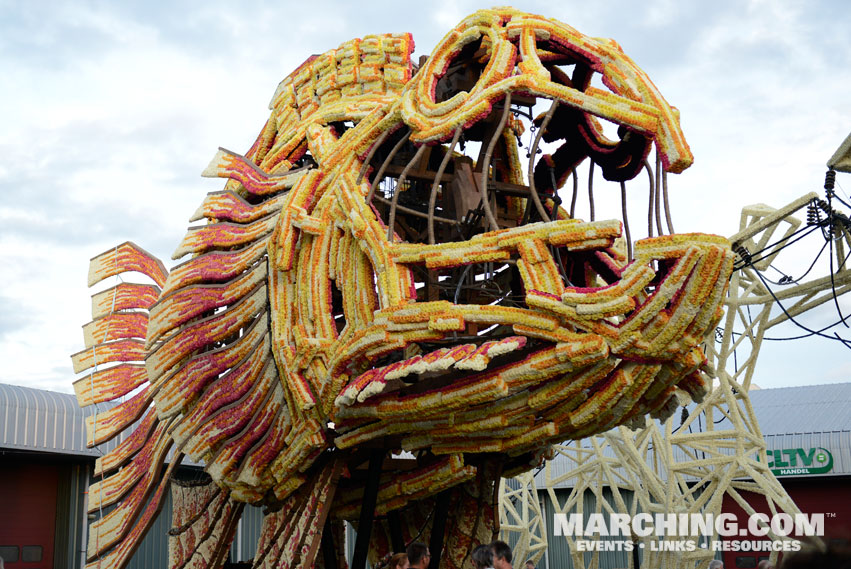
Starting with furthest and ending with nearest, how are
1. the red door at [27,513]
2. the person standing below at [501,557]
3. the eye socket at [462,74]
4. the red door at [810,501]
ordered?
1. the red door at [810,501]
2. the red door at [27,513]
3. the eye socket at [462,74]
4. the person standing below at [501,557]

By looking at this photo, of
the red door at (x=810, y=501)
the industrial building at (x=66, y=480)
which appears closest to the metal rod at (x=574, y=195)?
the industrial building at (x=66, y=480)

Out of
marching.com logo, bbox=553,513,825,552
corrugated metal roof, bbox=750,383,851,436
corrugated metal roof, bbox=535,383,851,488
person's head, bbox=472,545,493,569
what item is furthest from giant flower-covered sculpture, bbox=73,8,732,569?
corrugated metal roof, bbox=750,383,851,436

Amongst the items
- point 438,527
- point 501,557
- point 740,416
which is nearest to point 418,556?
point 501,557

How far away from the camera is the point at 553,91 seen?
28.7 ft

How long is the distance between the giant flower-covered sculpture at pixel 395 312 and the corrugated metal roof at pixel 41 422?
5345 mm

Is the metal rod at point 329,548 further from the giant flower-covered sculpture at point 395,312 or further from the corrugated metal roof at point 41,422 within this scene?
the corrugated metal roof at point 41,422

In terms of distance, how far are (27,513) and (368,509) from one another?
35.6 ft

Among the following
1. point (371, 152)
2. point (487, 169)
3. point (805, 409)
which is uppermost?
point (371, 152)

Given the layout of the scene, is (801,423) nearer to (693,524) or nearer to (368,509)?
(693,524)

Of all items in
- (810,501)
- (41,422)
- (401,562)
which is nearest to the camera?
(401,562)

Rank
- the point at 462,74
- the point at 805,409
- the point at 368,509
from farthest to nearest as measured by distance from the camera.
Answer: the point at 805,409
the point at 462,74
the point at 368,509

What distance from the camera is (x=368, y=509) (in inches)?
410

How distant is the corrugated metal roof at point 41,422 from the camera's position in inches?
672

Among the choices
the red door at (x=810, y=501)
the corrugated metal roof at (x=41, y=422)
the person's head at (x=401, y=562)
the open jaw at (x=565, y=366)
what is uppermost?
the corrugated metal roof at (x=41, y=422)
